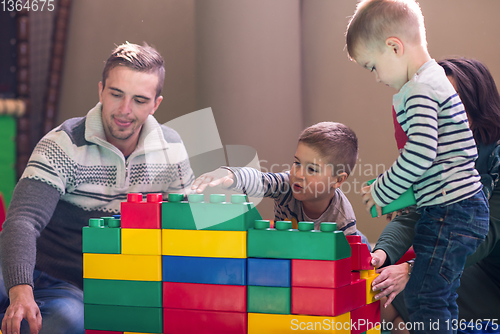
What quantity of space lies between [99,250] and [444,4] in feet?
4.84

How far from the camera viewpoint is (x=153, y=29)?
1680mm

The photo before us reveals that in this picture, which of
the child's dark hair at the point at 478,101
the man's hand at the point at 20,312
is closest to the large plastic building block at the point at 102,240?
the man's hand at the point at 20,312

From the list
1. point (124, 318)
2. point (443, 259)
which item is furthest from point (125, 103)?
point (443, 259)

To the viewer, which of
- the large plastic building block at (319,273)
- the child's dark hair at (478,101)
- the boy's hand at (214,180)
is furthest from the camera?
the child's dark hair at (478,101)

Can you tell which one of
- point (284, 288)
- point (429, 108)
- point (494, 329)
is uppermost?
point (429, 108)

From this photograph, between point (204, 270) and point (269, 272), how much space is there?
0.10 metres

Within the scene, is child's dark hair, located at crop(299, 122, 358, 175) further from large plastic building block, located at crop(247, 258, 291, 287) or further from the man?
large plastic building block, located at crop(247, 258, 291, 287)

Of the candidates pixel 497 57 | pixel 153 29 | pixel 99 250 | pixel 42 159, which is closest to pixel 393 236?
pixel 99 250

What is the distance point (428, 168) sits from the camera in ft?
2.83

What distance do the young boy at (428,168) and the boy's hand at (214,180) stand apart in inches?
11.2

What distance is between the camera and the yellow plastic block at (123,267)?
754 millimetres

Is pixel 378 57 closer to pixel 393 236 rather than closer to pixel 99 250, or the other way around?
pixel 393 236

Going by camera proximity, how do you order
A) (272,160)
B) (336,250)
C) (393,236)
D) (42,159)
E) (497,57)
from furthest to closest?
(272,160) < (497,57) < (42,159) < (393,236) < (336,250)

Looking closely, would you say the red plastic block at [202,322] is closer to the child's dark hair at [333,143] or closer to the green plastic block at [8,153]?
the child's dark hair at [333,143]
